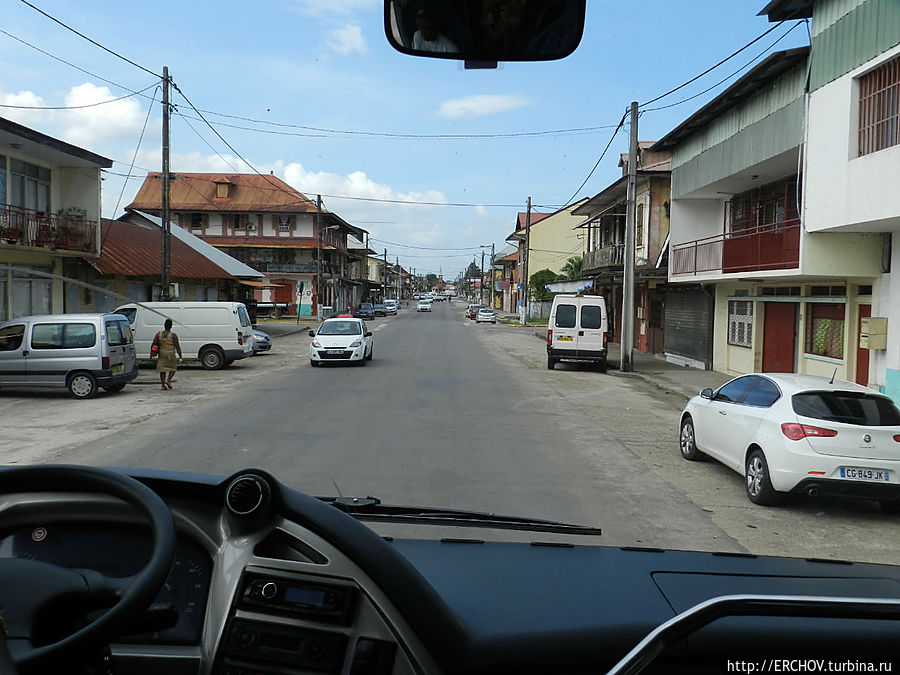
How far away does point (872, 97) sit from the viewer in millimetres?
14875

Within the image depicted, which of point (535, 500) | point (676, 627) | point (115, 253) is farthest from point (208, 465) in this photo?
point (115, 253)

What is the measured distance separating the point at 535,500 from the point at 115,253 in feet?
82.5

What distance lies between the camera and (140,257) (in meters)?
30.4

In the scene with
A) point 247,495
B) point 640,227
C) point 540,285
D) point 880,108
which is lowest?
point 247,495

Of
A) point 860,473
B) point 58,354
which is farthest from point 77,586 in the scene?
point 58,354

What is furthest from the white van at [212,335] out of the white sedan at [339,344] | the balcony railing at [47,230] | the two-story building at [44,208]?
the two-story building at [44,208]

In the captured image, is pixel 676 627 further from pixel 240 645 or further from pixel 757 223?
pixel 757 223

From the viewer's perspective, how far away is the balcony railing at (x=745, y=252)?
1839 centimetres

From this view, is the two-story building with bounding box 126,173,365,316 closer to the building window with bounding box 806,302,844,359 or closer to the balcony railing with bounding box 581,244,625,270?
the balcony railing with bounding box 581,244,625,270

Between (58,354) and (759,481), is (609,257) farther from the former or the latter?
(759,481)

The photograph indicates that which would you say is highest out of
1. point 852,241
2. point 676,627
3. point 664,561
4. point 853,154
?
point 853,154

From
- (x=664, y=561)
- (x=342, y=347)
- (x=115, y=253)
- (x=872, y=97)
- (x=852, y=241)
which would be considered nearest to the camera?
(x=664, y=561)

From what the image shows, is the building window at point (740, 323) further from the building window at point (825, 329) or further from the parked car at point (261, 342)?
the parked car at point (261, 342)

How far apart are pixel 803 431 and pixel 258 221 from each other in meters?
64.2
